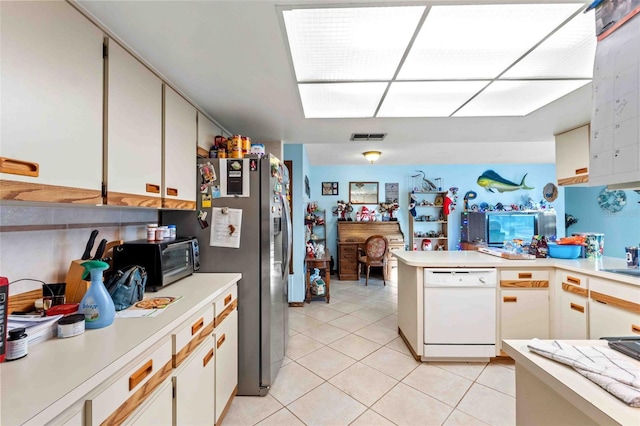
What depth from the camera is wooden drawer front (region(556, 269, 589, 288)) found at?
195 cm

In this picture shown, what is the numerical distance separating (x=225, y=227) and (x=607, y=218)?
7893 mm

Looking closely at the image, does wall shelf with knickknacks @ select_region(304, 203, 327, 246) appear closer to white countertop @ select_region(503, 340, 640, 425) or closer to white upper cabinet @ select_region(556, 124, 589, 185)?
white upper cabinet @ select_region(556, 124, 589, 185)

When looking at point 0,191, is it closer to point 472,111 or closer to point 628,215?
point 472,111

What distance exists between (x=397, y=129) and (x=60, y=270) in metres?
2.79

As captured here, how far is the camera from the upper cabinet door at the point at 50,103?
0.77 metres

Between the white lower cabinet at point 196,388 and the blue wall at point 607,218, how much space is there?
7012 millimetres

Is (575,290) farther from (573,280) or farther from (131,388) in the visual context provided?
(131,388)

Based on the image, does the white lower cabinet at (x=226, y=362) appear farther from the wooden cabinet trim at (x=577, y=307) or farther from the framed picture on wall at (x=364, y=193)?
the framed picture on wall at (x=364, y=193)

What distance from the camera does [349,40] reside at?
1.31m

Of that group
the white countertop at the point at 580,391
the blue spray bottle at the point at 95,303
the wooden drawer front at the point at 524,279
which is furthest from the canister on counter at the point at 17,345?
the wooden drawer front at the point at 524,279

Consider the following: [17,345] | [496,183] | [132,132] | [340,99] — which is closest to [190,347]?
[17,345]

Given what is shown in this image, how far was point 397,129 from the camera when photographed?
8.64ft

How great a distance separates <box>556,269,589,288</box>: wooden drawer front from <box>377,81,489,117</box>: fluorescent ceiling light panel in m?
1.68

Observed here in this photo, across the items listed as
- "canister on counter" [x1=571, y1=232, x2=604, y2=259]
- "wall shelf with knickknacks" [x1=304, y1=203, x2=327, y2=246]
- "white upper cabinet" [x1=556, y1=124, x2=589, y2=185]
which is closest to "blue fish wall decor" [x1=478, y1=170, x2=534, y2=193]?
"white upper cabinet" [x1=556, y1=124, x2=589, y2=185]
